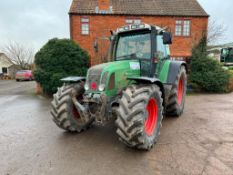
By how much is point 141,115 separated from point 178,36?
13.8 m

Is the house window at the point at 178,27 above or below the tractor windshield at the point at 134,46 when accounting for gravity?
above

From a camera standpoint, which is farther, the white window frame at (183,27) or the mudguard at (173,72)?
the white window frame at (183,27)

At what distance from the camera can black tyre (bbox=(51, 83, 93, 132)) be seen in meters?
4.05

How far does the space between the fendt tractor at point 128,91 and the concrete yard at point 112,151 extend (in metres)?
0.33

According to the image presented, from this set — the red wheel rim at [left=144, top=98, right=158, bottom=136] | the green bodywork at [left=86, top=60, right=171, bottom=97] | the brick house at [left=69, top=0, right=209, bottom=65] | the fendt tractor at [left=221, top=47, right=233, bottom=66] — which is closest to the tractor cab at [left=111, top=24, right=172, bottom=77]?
the green bodywork at [left=86, top=60, right=171, bottom=97]

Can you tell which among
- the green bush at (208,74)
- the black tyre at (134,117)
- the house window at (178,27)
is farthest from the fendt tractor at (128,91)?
the house window at (178,27)

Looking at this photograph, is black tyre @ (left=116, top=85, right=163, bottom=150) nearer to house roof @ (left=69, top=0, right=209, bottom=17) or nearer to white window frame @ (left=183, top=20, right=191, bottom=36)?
house roof @ (left=69, top=0, right=209, bottom=17)

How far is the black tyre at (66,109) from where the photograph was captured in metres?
4.05

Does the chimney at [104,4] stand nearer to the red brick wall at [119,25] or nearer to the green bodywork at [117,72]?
the red brick wall at [119,25]

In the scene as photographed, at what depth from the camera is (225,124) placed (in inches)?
196

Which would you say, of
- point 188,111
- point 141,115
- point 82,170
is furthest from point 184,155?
point 188,111

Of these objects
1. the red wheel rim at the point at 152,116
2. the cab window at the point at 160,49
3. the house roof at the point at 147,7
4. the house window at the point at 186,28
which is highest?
the house roof at the point at 147,7

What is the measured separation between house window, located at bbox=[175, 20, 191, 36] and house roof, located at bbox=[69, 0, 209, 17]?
60 cm

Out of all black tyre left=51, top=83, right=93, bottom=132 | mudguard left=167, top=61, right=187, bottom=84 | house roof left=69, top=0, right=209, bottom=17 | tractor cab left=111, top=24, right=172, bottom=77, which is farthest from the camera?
house roof left=69, top=0, right=209, bottom=17
